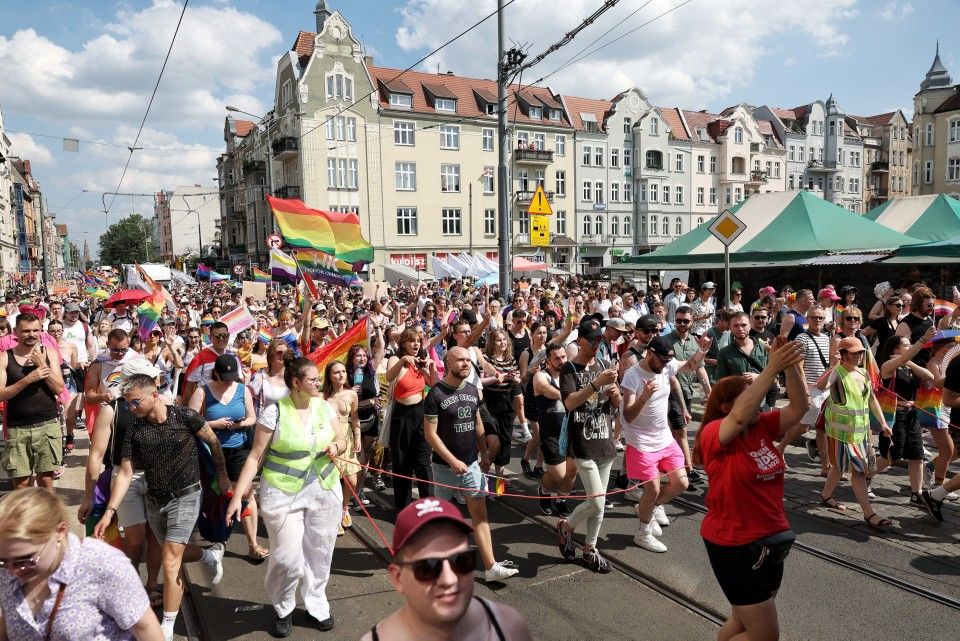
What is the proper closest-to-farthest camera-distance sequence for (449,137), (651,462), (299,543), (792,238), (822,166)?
(299,543), (651,462), (792,238), (449,137), (822,166)

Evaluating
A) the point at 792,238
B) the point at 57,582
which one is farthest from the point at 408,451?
the point at 792,238

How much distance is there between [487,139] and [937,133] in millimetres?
42761

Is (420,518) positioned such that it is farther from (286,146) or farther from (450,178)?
(450,178)

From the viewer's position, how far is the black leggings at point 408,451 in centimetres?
580

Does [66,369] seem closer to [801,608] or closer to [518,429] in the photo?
[518,429]

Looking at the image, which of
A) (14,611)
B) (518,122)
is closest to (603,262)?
(518,122)

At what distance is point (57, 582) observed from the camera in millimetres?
2326

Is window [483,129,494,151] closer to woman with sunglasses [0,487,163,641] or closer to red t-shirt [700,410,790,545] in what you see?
red t-shirt [700,410,790,545]

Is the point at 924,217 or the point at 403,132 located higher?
the point at 403,132

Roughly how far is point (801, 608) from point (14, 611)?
432 cm

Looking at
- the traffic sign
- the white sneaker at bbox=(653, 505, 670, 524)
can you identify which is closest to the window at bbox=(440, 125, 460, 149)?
the traffic sign

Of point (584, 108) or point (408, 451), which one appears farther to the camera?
point (584, 108)

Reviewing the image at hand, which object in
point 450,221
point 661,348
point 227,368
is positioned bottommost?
point 227,368

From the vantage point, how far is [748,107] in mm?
61281
